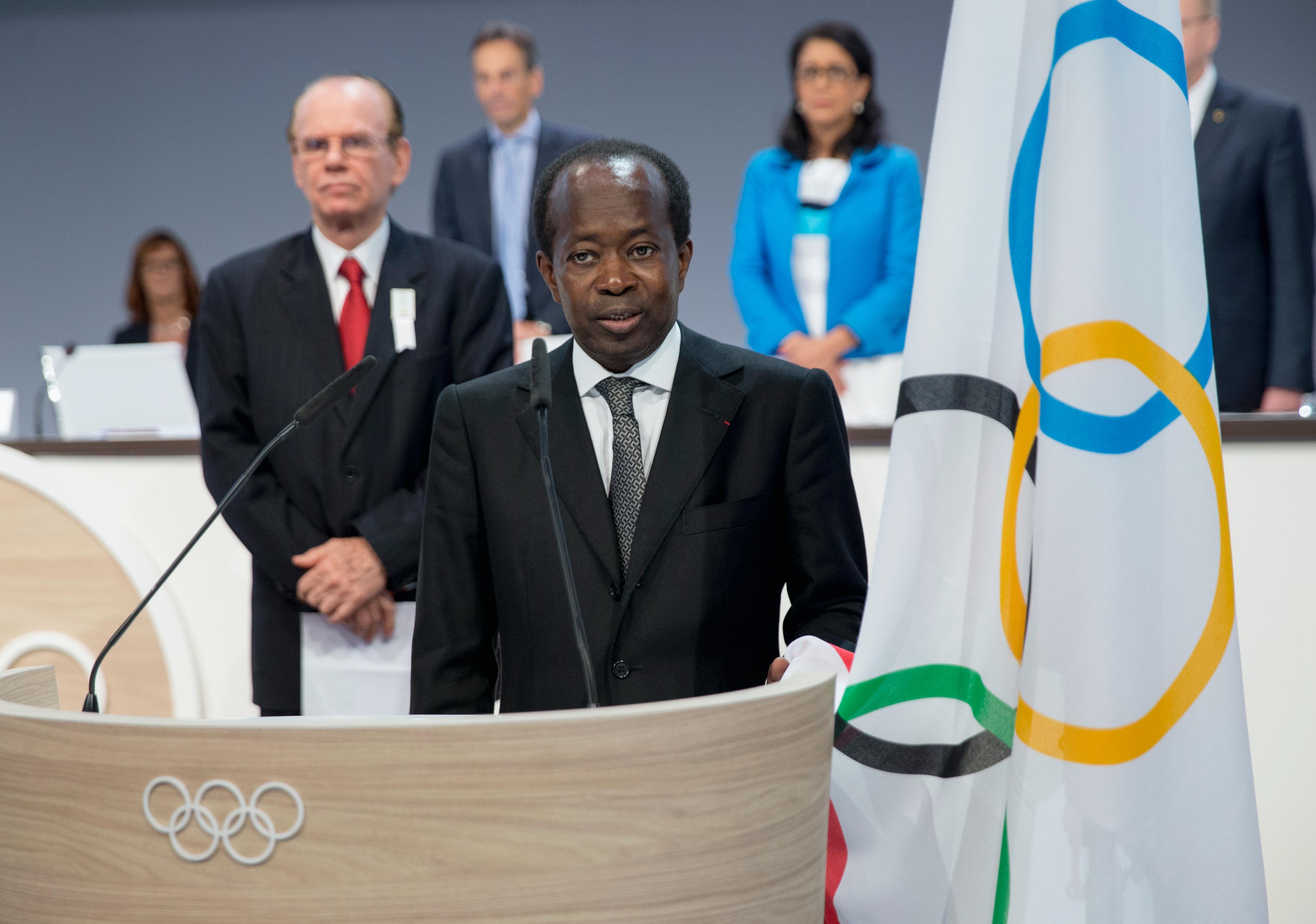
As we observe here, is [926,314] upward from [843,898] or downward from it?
upward

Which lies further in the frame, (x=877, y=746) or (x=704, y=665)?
(x=704, y=665)

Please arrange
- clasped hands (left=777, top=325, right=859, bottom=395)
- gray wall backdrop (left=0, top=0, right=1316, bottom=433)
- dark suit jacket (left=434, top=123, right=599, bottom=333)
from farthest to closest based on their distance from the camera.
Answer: gray wall backdrop (left=0, top=0, right=1316, bottom=433)
dark suit jacket (left=434, top=123, right=599, bottom=333)
clasped hands (left=777, top=325, right=859, bottom=395)

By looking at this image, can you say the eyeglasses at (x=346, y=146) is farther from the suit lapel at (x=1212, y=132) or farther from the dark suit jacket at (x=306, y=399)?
the suit lapel at (x=1212, y=132)

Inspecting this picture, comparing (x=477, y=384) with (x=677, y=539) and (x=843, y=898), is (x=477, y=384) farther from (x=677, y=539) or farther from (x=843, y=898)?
(x=843, y=898)

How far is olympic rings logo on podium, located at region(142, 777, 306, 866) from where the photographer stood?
826 mm

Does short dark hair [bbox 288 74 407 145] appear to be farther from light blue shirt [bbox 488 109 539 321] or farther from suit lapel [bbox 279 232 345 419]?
light blue shirt [bbox 488 109 539 321]

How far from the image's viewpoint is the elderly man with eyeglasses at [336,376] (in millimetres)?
2240

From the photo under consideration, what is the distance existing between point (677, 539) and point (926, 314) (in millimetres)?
426

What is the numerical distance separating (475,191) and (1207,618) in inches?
140

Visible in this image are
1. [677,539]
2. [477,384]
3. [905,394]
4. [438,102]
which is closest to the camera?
[905,394]

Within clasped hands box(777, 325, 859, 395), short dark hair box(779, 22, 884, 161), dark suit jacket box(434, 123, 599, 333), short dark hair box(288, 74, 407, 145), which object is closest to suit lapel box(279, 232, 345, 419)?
short dark hair box(288, 74, 407, 145)

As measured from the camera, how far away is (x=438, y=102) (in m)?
6.75

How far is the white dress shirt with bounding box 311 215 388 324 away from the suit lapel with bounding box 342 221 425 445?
2cm

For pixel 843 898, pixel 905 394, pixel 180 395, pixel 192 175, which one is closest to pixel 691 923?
pixel 843 898
